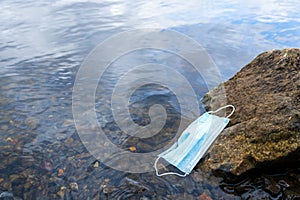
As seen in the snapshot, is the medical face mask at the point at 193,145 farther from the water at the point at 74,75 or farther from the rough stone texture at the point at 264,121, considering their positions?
the water at the point at 74,75

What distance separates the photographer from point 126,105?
5793 millimetres

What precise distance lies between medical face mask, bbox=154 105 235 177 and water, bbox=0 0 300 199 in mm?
230

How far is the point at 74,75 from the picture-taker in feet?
23.7

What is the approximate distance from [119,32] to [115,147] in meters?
7.44

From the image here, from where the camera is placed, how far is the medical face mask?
3.73 metres

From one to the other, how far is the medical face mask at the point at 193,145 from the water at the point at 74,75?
23 centimetres

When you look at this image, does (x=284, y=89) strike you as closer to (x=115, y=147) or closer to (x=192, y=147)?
(x=192, y=147)

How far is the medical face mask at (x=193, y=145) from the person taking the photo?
147 inches

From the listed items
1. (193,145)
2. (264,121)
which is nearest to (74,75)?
(193,145)

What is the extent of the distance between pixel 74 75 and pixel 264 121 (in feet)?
17.9

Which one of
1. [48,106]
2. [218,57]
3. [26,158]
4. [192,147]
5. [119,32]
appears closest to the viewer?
[192,147]

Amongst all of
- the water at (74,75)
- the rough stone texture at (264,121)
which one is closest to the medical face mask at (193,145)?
the rough stone texture at (264,121)

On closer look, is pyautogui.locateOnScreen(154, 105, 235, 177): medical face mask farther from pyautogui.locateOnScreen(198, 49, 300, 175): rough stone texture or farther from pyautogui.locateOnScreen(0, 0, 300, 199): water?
pyautogui.locateOnScreen(0, 0, 300, 199): water

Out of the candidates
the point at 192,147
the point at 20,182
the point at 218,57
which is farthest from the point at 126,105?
the point at 218,57
